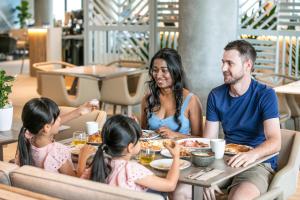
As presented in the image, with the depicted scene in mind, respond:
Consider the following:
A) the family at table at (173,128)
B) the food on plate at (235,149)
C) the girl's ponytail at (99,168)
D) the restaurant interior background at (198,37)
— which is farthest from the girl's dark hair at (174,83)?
the girl's ponytail at (99,168)

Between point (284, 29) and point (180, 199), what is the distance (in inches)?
179

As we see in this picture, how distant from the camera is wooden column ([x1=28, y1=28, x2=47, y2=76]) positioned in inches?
487

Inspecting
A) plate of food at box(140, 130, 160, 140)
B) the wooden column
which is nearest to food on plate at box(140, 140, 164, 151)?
plate of food at box(140, 130, 160, 140)

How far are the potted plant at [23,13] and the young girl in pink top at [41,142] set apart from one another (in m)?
17.4

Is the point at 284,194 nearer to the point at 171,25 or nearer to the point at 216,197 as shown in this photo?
the point at 216,197

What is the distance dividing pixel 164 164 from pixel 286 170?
2.29 feet

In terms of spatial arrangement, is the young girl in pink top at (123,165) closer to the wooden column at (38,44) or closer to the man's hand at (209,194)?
the man's hand at (209,194)

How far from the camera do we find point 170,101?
389cm

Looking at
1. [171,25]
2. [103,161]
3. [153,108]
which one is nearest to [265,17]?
[171,25]

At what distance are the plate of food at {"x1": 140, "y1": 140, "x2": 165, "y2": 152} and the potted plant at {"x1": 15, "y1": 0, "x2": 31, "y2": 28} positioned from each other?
17255 mm

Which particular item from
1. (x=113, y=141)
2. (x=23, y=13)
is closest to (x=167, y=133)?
(x=113, y=141)

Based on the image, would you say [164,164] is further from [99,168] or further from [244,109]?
[244,109]

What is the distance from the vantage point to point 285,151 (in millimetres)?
3467

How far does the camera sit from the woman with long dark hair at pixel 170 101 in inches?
149
